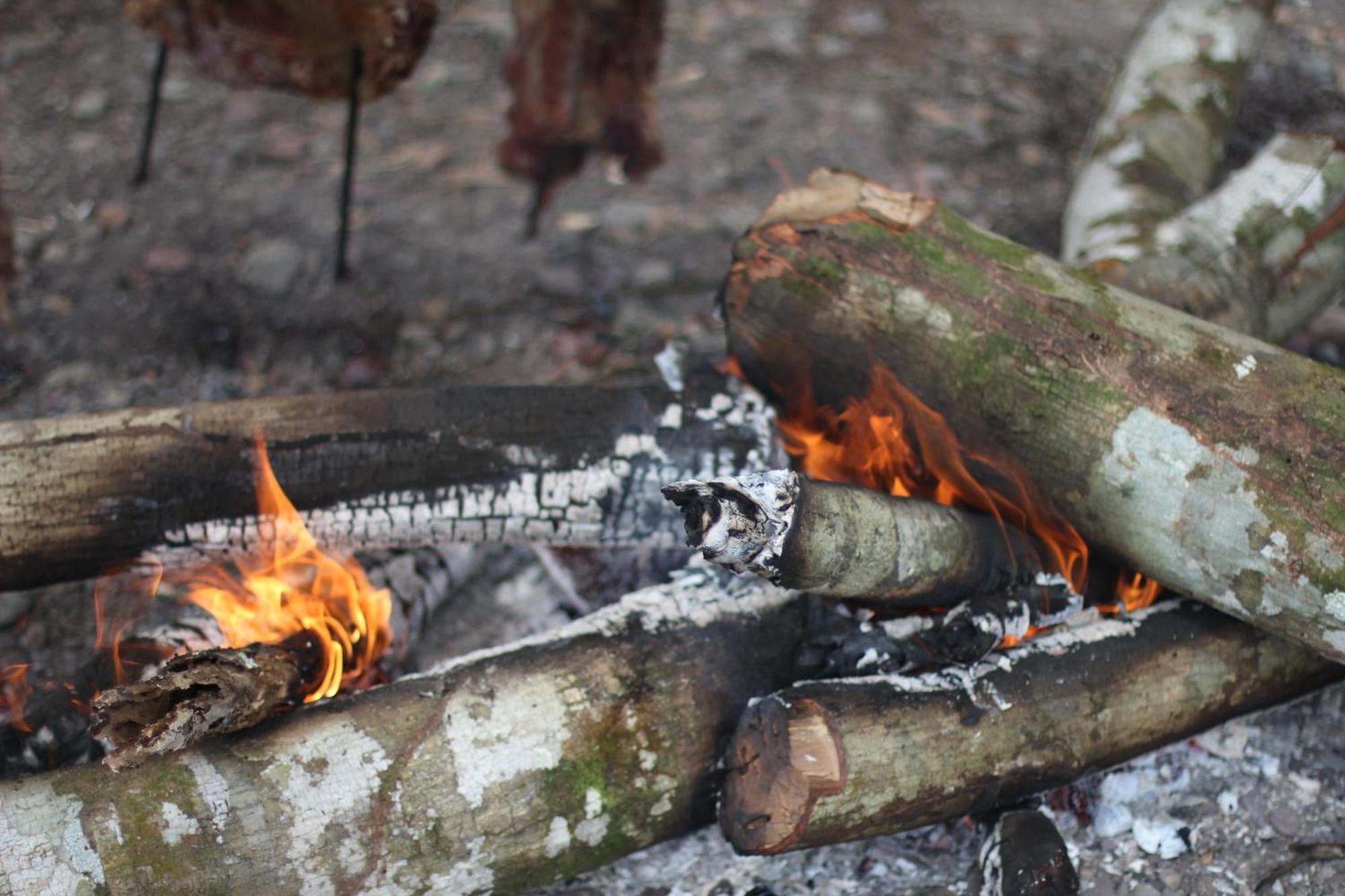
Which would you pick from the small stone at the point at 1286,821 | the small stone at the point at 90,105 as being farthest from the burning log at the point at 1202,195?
the small stone at the point at 90,105

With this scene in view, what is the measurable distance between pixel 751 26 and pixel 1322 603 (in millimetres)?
3954

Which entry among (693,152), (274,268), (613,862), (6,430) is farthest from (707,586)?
(693,152)

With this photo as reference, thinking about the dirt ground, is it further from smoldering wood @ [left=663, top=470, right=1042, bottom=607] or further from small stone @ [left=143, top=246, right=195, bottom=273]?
smoldering wood @ [left=663, top=470, right=1042, bottom=607]

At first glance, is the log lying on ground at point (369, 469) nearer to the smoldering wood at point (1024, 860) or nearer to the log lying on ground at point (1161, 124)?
the smoldering wood at point (1024, 860)

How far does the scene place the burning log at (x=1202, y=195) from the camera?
113 inches

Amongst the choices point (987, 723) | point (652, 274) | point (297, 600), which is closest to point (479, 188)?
point (652, 274)

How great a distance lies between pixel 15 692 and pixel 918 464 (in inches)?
74.9

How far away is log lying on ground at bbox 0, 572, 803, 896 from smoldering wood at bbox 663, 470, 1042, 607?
294 mm

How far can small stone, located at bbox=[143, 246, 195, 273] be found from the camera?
12.5 feet

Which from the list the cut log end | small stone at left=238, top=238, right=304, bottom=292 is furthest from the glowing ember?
small stone at left=238, top=238, right=304, bottom=292

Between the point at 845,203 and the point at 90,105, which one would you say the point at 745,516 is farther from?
the point at 90,105

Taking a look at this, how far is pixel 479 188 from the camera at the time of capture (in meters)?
4.27

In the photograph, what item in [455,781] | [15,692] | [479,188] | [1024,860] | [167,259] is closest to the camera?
[455,781]

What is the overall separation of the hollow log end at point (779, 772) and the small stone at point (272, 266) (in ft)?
8.35
